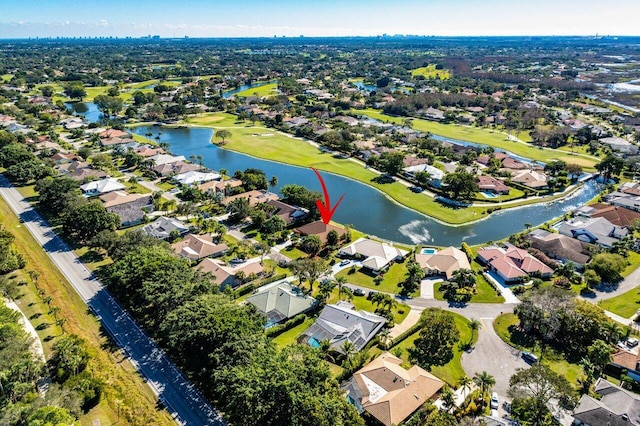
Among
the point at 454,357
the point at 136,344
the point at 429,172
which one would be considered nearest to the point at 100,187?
the point at 136,344

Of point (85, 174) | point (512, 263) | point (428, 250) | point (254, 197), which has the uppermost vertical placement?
point (85, 174)

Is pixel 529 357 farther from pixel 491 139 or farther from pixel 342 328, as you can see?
pixel 491 139

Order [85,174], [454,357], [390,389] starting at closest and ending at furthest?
[390,389] → [454,357] → [85,174]

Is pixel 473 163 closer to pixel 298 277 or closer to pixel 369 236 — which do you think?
pixel 369 236

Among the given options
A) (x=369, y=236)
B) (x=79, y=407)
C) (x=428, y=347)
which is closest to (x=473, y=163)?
(x=369, y=236)

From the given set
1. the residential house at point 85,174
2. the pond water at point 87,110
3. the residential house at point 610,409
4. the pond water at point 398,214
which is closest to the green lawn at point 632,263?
the pond water at point 398,214

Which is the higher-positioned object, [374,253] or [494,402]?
[374,253]
